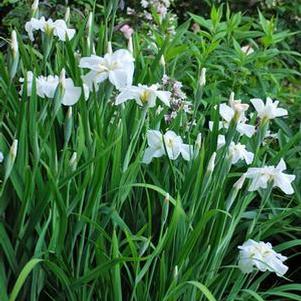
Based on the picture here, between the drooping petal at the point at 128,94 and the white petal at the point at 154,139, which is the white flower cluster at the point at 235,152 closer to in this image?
the white petal at the point at 154,139

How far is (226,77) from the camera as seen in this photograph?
2.92m

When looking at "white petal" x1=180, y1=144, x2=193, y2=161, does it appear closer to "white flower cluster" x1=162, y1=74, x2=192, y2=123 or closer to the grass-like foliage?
the grass-like foliage

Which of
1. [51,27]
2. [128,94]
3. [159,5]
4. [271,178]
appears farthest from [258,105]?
[159,5]

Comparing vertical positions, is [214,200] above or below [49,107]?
below

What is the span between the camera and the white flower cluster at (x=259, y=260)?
1.58 m

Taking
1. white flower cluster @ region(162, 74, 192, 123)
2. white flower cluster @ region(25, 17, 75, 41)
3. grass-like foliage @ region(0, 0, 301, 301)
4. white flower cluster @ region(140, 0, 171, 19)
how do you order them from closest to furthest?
grass-like foliage @ region(0, 0, 301, 301)
white flower cluster @ region(25, 17, 75, 41)
white flower cluster @ region(162, 74, 192, 123)
white flower cluster @ region(140, 0, 171, 19)

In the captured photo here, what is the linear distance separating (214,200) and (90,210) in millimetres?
364

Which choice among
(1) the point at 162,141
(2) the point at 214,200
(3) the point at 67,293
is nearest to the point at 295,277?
(2) the point at 214,200

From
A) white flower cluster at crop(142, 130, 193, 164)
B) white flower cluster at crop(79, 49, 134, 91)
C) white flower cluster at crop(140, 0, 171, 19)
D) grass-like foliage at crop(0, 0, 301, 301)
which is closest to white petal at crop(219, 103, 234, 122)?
grass-like foliage at crop(0, 0, 301, 301)

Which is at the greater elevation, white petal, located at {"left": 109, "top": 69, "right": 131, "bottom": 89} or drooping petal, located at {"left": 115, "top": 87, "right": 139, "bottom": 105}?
white petal, located at {"left": 109, "top": 69, "right": 131, "bottom": 89}

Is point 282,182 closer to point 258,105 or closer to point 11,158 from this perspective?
point 258,105

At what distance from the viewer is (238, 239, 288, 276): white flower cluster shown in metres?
1.58

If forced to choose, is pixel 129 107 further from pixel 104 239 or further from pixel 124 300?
pixel 124 300

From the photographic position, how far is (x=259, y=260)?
5.18 feet
